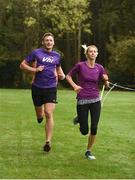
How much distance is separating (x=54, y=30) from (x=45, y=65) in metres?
42.0

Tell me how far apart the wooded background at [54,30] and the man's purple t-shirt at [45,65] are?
3790 centimetres

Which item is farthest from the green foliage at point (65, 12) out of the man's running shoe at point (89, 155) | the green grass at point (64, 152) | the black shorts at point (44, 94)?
the man's running shoe at point (89, 155)

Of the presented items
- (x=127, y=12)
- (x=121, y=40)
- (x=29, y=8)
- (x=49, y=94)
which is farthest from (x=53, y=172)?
(x=127, y=12)

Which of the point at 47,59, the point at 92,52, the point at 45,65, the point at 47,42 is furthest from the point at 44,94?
the point at 92,52

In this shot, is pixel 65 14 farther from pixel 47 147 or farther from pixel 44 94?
pixel 47 147

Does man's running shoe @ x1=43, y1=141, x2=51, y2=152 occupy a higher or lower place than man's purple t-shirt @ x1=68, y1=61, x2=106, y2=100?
lower

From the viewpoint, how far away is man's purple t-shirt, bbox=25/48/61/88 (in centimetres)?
1060

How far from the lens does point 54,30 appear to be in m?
52.3

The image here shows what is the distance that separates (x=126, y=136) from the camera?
14.0 metres

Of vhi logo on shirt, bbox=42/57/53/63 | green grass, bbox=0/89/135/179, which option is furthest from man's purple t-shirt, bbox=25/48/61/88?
green grass, bbox=0/89/135/179

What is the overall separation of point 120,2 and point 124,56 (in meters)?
10.0

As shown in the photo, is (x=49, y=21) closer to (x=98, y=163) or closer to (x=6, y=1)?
(x=6, y=1)

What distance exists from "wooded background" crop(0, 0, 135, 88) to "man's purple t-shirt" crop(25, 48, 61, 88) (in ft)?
124

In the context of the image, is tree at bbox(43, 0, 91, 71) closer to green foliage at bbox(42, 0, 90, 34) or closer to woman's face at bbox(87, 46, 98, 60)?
green foliage at bbox(42, 0, 90, 34)
